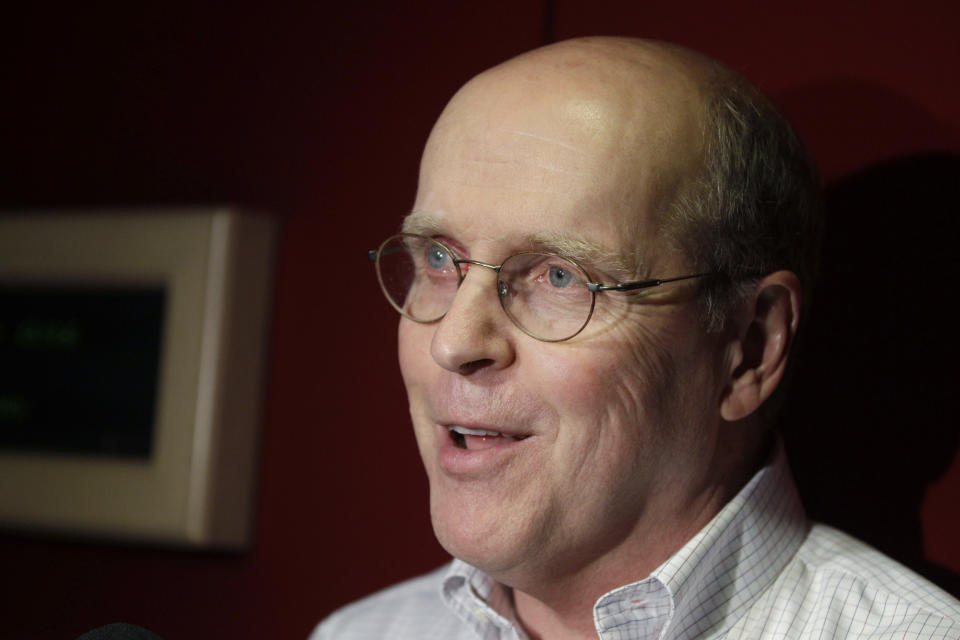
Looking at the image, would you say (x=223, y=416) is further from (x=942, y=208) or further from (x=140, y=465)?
(x=942, y=208)

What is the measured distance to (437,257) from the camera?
104 centimetres

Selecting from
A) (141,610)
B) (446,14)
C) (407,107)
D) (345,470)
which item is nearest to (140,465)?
(345,470)

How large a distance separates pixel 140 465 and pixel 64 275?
9.8 inches

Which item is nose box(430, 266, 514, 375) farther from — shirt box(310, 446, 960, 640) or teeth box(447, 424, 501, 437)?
shirt box(310, 446, 960, 640)

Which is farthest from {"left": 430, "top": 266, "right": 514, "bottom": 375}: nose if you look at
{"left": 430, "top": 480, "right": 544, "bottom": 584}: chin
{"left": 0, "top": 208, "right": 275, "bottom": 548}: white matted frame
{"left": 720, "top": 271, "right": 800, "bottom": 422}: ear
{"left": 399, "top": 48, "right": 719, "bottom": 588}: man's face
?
{"left": 0, "top": 208, "right": 275, "bottom": 548}: white matted frame

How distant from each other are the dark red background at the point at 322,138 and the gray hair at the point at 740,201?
130 mm

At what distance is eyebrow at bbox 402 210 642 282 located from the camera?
946 mm

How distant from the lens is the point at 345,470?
4.14 ft

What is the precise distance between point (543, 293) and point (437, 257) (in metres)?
0.13

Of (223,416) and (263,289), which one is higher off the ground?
(263,289)

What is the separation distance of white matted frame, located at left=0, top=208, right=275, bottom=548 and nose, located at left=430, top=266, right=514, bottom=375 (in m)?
0.37

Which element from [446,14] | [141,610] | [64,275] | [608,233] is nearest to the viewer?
[141,610]

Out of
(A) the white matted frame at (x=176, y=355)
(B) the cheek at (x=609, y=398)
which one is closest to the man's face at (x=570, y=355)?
(B) the cheek at (x=609, y=398)

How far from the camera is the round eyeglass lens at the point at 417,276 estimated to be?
1.04 m
